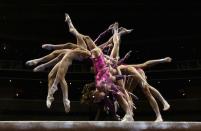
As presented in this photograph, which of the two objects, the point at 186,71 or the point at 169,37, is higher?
the point at 169,37

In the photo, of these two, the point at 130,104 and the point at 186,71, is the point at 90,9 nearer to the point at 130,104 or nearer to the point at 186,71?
the point at 186,71

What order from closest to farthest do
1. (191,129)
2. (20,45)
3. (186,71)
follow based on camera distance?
(191,129), (186,71), (20,45)

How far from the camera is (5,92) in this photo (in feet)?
76.0

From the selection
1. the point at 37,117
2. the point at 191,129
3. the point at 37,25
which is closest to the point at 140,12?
the point at 37,25

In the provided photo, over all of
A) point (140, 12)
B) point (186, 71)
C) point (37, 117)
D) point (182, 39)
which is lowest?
point (37, 117)

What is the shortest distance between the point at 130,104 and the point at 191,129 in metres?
2.45

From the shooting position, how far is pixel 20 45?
2412 cm

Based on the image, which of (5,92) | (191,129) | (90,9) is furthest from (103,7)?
(191,129)

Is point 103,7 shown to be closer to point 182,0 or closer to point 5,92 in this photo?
point 182,0

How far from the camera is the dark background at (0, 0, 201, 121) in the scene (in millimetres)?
22719

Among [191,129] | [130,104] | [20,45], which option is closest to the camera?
[191,129]

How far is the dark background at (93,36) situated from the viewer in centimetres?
2272

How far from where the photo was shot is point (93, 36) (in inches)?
952

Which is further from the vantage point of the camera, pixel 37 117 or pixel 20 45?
pixel 20 45
